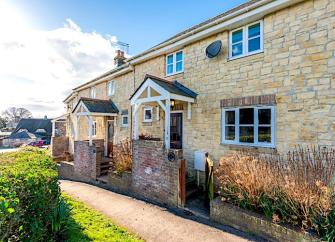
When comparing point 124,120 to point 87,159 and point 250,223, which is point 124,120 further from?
point 250,223

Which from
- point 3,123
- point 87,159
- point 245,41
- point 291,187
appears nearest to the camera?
point 291,187

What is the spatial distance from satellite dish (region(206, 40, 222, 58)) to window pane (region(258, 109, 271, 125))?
3020 millimetres

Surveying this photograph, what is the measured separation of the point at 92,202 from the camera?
8.16 meters

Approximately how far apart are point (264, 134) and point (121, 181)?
22.1 ft

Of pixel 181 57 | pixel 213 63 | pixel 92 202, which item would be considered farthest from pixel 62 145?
pixel 213 63

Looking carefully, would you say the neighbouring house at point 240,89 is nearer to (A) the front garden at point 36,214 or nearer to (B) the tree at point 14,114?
(A) the front garden at point 36,214

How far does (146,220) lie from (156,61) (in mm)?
8522

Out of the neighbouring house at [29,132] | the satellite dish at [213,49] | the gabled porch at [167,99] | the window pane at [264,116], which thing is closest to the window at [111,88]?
the gabled porch at [167,99]

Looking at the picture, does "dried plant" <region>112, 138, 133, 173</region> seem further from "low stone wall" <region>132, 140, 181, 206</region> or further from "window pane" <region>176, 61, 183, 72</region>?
"window pane" <region>176, 61, 183, 72</region>

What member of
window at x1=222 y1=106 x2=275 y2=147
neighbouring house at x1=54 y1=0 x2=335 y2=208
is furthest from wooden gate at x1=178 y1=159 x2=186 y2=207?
window at x1=222 y1=106 x2=275 y2=147

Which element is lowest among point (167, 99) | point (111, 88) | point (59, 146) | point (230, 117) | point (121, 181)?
point (121, 181)

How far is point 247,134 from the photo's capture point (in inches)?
304

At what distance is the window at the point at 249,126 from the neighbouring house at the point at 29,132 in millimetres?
50536

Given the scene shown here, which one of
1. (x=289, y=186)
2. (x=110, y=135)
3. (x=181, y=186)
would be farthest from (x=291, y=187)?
(x=110, y=135)
